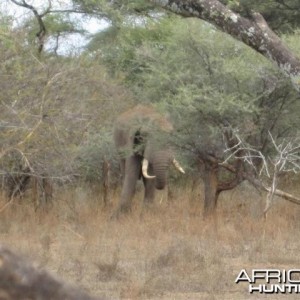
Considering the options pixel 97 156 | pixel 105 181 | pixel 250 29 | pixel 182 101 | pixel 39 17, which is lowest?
pixel 105 181

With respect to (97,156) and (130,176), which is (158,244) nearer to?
(130,176)

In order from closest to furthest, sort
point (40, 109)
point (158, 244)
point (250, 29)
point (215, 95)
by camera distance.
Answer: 1. point (250, 29)
2. point (158, 244)
3. point (40, 109)
4. point (215, 95)

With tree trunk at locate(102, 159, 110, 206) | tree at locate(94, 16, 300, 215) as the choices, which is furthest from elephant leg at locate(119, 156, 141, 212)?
tree at locate(94, 16, 300, 215)

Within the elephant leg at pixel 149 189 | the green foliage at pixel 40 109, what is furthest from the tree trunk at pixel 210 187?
the elephant leg at pixel 149 189

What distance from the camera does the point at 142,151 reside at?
46.7 ft

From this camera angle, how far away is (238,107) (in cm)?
1110

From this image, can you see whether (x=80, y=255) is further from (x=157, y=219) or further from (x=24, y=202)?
(x=24, y=202)

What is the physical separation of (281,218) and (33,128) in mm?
3355

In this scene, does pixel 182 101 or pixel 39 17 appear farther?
pixel 39 17

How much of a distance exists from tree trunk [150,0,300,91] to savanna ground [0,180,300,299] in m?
1.60

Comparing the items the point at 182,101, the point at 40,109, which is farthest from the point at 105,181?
the point at 40,109

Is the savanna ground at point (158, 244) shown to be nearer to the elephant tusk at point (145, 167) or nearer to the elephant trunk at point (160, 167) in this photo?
the elephant trunk at point (160, 167)

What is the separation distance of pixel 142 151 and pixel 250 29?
31.4ft

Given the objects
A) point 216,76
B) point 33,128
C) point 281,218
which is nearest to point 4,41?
point 33,128
